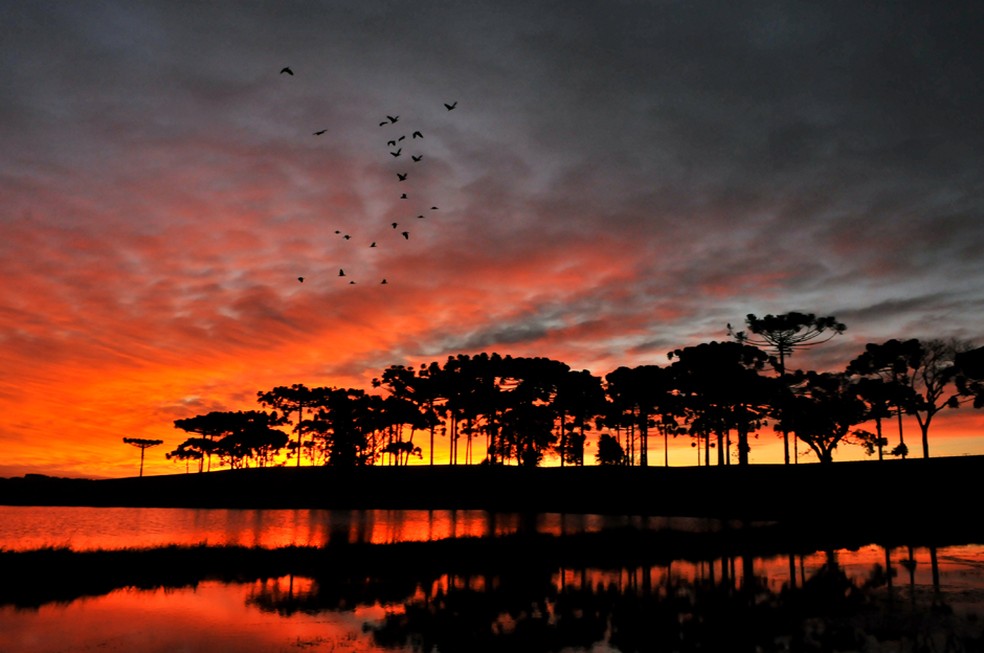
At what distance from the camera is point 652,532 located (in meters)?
45.5

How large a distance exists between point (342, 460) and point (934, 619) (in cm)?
11480

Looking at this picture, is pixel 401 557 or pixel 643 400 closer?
pixel 401 557

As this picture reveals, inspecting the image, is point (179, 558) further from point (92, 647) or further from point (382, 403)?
point (382, 403)

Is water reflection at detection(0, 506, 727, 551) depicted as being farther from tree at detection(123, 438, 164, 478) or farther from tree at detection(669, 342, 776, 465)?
tree at detection(123, 438, 164, 478)

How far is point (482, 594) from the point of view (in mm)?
24312

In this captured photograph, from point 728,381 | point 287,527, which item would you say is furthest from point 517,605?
point 728,381

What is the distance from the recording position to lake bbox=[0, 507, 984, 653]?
58.6 feet

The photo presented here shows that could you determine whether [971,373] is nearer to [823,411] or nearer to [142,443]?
[823,411]

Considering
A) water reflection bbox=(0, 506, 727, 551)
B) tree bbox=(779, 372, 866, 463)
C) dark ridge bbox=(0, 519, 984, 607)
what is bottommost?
water reflection bbox=(0, 506, 727, 551)

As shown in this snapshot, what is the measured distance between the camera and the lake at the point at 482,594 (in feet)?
58.6

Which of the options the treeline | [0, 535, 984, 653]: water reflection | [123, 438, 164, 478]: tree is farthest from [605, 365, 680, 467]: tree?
[123, 438, 164, 478]: tree

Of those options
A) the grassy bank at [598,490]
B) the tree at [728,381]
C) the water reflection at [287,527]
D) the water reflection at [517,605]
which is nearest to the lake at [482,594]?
the water reflection at [517,605]

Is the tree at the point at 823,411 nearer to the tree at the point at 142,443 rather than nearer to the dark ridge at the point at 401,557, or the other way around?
the dark ridge at the point at 401,557

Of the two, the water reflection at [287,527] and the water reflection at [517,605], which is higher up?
the water reflection at [517,605]
